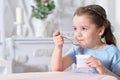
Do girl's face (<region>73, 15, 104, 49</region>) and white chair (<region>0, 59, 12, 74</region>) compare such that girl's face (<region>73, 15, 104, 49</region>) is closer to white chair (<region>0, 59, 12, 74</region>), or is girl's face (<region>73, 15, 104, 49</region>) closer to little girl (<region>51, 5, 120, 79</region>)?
little girl (<region>51, 5, 120, 79</region>)

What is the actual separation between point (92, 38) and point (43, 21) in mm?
1668

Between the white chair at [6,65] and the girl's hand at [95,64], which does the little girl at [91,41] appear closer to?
the girl's hand at [95,64]

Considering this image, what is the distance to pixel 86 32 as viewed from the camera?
1250 millimetres

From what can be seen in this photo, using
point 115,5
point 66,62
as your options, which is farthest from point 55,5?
point 66,62

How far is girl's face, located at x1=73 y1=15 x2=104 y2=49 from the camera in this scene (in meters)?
1.22

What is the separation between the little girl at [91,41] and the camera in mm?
1229

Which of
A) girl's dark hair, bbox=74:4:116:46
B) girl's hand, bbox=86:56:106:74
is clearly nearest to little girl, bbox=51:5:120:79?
girl's dark hair, bbox=74:4:116:46

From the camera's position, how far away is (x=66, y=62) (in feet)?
4.42

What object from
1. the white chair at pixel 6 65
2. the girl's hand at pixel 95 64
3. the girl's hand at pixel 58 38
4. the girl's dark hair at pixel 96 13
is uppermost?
the girl's dark hair at pixel 96 13

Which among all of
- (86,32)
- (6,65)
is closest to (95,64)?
(86,32)

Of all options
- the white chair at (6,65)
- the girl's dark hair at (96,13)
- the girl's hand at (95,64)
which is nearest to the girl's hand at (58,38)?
the girl's dark hair at (96,13)

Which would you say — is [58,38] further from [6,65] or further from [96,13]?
[6,65]

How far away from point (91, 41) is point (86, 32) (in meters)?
0.06

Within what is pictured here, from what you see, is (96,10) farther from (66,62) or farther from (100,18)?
(66,62)
